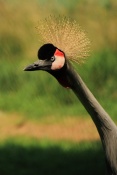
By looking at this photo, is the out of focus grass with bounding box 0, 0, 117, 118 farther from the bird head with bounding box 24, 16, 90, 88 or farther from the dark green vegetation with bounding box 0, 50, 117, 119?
the bird head with bounding box 24, 16, 90, 88

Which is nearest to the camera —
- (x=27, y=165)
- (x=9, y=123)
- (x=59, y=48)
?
(x=59, y=48)

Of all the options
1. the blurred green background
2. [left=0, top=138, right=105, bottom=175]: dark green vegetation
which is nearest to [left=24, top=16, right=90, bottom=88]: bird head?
[left=0, top=138, right=105, bottom=175]: dark green vegetation

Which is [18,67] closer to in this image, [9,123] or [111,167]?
[9,123]

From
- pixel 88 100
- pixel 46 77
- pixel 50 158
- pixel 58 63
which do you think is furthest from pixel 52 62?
pixel 46 77

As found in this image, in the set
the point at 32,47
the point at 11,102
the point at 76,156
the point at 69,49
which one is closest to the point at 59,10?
the point at 32,47

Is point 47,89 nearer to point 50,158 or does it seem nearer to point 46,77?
point 46,77

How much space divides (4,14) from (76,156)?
56.3 inches

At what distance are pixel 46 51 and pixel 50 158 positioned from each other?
2.86 m

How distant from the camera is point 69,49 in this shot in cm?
267

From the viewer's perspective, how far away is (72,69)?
8.55ft

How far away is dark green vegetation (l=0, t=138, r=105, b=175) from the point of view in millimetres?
5258

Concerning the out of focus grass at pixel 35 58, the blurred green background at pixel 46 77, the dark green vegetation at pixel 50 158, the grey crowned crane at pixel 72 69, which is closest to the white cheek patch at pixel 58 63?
the grey crowned crane at pixel 72 69

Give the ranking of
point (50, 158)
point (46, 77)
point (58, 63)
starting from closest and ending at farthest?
1. point (58, 63)
2. point (50, 158)
3. point (46, 77)

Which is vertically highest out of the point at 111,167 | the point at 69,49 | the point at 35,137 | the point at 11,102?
the point at 11,102
